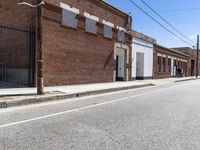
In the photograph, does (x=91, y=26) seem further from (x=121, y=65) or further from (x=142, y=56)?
(x=142, y=56)

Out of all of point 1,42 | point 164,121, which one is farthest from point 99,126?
point 1,42

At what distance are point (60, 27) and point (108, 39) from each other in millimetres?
6855

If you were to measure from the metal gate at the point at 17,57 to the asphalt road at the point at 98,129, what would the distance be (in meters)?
6.89

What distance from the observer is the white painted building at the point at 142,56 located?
100 ft

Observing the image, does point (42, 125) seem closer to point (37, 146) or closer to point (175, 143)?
point (37, 146)

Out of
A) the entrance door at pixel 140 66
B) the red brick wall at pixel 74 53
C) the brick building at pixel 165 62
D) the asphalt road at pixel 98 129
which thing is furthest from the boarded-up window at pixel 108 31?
the asphalt road at pixel 98 129

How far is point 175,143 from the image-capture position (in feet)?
19.7

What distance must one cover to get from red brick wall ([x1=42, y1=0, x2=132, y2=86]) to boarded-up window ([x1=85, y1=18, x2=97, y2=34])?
1.25 ft

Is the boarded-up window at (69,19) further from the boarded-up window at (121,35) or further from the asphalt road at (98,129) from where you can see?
the asphalt road at (98,129)

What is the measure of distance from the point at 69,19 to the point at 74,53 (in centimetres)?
231

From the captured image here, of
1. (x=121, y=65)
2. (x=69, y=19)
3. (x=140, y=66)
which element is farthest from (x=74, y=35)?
(x=140, y=66)

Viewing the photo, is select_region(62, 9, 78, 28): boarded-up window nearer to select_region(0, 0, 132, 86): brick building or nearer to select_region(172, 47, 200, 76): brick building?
select_region(0, 0, 132, 86): brick building

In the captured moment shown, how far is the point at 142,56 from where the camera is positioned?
33219 mm

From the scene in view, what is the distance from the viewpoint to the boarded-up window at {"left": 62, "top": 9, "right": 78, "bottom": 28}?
1886cm
